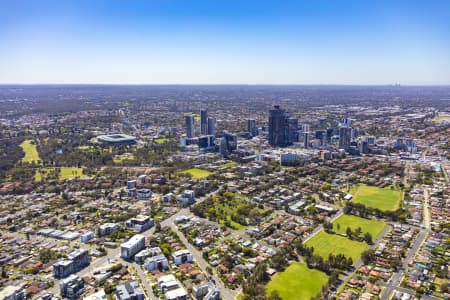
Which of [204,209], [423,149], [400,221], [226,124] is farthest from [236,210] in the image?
[226,124]

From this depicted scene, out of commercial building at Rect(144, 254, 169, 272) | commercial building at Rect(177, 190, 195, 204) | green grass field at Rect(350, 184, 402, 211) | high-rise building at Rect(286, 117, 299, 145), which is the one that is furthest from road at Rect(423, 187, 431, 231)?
high-rise building at Rect(286, 117, 299, 145)

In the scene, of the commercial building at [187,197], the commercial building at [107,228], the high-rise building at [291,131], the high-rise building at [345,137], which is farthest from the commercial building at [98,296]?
the high-rise building at [291,131]

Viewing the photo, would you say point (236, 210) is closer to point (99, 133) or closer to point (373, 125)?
point (99, 133)

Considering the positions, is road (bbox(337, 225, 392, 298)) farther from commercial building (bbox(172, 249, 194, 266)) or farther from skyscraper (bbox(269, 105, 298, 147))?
skyscraper (bbox(269, 105, 298, 147))

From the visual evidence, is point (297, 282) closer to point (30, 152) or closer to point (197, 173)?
point (197, 173)

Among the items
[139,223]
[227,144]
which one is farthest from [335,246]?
[227,144]

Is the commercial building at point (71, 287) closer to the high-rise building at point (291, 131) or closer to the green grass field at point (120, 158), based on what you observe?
the green grass field at point (120, 158)
